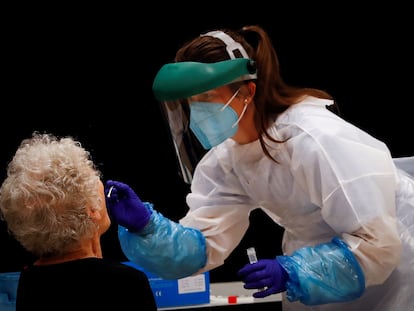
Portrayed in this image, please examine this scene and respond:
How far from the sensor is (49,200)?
146 centimetres

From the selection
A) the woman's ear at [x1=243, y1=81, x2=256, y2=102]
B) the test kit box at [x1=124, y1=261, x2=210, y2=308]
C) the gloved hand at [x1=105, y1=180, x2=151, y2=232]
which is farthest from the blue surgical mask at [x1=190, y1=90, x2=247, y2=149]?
the test kit box at [x1=124, y1=261, x2=210, y2=308]

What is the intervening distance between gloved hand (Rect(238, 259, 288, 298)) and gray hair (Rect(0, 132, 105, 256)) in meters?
0.40

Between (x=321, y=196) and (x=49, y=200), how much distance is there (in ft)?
2.18

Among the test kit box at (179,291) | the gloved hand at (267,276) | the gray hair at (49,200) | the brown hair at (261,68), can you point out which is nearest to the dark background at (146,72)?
the test kit box at (179,291)

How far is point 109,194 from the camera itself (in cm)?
174

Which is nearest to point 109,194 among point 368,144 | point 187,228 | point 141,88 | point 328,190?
point 187,228

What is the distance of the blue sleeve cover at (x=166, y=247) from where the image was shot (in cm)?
177

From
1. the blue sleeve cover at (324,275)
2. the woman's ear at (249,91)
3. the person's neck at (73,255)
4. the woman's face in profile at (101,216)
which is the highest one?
the woman's ear at (249,91)

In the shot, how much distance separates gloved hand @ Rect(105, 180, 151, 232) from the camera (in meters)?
1.72

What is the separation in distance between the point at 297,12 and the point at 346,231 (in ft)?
4.82

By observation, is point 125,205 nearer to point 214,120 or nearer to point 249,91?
point 214,120

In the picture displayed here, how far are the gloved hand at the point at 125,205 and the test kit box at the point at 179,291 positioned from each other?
78cm

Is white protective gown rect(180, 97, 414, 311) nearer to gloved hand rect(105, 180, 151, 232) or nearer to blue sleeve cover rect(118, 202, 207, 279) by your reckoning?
blue sleeve cover rect(118, 202, 207, 279)

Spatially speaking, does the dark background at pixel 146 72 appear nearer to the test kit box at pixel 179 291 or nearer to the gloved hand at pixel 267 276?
the test kit box at pixel 179 291
